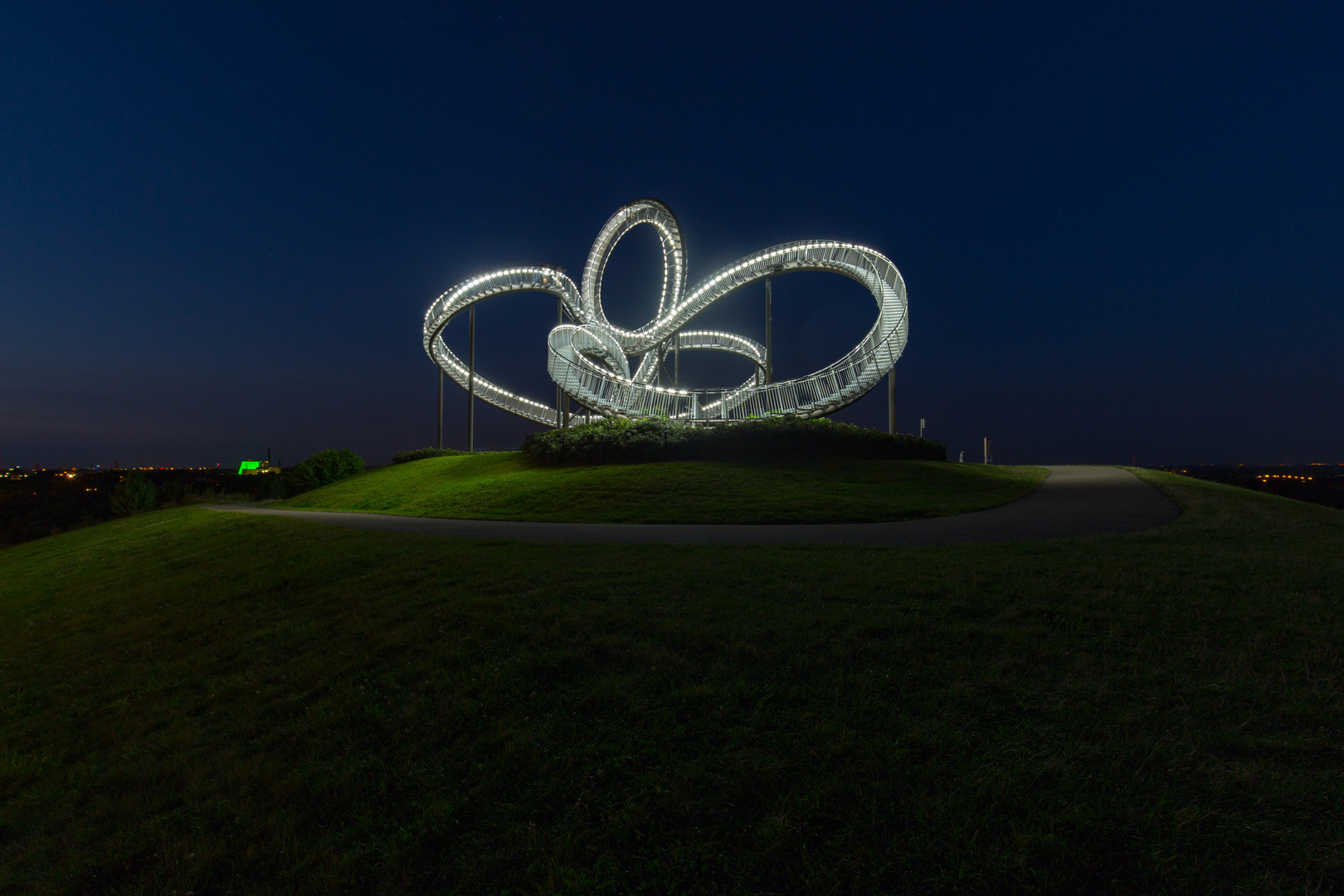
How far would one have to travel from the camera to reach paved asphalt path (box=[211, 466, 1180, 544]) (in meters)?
9.47

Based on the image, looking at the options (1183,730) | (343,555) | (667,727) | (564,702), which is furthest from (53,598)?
(1183,730)

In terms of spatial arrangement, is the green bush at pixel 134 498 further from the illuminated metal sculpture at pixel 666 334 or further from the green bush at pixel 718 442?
the green bush at pixel 718 442

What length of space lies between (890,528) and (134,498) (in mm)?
31561

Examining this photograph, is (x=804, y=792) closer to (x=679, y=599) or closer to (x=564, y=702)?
(x=564, y=702)

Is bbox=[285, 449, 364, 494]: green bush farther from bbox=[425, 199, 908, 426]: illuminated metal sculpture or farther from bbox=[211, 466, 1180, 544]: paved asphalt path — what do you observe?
bbox=[211, 466, 1180, 544]: paved asphalt path

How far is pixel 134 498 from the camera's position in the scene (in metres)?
25.8

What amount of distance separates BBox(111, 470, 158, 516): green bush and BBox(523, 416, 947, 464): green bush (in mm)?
18768

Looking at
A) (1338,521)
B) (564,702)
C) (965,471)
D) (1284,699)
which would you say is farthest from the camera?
(965,471)

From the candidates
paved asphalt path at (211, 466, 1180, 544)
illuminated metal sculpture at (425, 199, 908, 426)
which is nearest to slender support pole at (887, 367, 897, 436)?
illuminated metal sculpture at (425, 199, 908, 426)

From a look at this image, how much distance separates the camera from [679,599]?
5.70 meters

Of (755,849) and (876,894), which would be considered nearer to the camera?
(876,894)

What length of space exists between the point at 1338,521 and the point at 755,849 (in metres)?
14.4

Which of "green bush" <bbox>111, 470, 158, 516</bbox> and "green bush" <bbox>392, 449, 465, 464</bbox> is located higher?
"green bush" <bbox>392, 449, 465, 464</bbox>

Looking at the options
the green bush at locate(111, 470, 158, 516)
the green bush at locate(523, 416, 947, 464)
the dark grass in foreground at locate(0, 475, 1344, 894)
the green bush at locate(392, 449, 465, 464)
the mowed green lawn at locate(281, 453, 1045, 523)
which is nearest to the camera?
the dark grass in foreground at locate(0, 475, 1344, 894)
